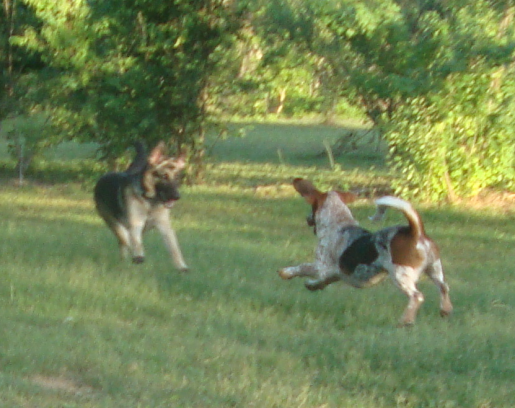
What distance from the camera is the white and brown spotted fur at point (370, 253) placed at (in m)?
7.22

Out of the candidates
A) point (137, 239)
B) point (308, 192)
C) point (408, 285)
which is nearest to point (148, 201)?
point (137, 239)

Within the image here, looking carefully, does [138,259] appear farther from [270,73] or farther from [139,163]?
[270,73]

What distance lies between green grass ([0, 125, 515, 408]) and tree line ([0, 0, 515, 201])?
7.46 ft

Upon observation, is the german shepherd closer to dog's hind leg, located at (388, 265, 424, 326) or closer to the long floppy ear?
the long floppy ear

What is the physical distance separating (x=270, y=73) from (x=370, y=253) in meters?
9.49

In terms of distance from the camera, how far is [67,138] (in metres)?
16.9

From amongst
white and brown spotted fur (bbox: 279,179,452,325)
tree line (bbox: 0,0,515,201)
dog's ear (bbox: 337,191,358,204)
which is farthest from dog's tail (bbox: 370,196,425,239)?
tree line (bbox: 0,0,515,201)

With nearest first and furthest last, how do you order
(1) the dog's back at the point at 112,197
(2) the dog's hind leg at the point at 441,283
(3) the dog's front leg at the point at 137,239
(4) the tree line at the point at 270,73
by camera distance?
(2) the dog's hind leg at the point at 441,283, (3) the dog's front leg at the point at 137,239, (1) the dog's back at the point at 112,197, (4) the tree line at the point at 270,73

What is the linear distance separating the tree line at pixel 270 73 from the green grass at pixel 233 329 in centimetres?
227

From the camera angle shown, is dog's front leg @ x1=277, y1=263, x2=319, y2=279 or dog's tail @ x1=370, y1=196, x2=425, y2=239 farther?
dog's front leg @ x1=277, y1=263, x2=319, y2=279

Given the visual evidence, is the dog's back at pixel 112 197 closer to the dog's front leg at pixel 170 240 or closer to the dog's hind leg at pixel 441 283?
the dog's front leg at pixel 170 240

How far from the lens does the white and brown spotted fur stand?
722 cm

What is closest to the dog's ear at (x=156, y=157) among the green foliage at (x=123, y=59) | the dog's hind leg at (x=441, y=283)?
the dog's hind leg at (x=441, y=283)

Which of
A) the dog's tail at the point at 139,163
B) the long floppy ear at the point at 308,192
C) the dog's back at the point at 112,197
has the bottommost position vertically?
the dog's back at the point at 112,197
